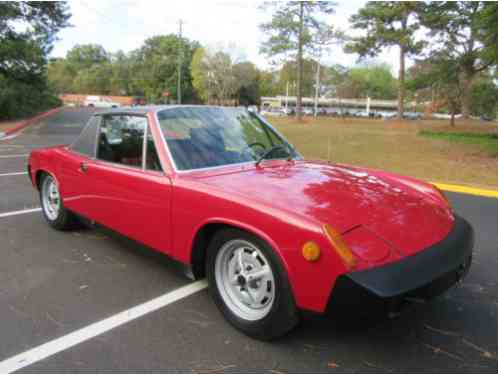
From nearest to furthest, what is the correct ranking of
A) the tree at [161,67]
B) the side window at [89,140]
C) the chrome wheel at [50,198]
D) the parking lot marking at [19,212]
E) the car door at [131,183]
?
1. the car door at [131,183]
2. the side window at [89,140]
3. the chrome wheel at [50,198]
4. the parking lot marking at [19,212]
5. the tree at [161,67]

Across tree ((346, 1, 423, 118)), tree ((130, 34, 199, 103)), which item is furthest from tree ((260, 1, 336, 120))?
tree ((130, 34, 199, 103))

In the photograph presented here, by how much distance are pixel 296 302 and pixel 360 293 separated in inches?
14.8

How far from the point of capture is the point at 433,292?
2135 mm

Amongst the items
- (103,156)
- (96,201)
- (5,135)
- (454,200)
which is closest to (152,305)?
(96,201)

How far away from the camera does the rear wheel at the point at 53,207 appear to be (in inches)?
170

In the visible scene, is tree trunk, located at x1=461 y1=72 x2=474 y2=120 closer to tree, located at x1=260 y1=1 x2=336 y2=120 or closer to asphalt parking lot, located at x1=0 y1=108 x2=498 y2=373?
tree, located at x1=260 y1=1 x2=336 y2=120

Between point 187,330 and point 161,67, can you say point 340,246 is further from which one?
point 161,67

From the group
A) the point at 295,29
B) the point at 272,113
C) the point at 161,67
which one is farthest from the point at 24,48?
the point at 161,67

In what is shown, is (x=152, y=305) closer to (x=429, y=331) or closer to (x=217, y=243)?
(x=217, y=243)

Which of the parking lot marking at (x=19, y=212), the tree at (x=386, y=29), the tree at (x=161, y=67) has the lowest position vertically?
the parking lot marking at (x=19, y=212)

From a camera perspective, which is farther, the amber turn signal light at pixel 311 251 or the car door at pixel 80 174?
the car door at pixel 80 174

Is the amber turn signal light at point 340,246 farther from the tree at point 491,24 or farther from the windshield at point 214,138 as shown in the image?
the tree at point 491,24

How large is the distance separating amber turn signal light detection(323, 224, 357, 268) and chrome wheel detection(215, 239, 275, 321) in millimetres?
448

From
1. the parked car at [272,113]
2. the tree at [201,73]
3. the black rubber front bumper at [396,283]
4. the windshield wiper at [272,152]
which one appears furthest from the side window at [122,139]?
the tree at [201,73]
